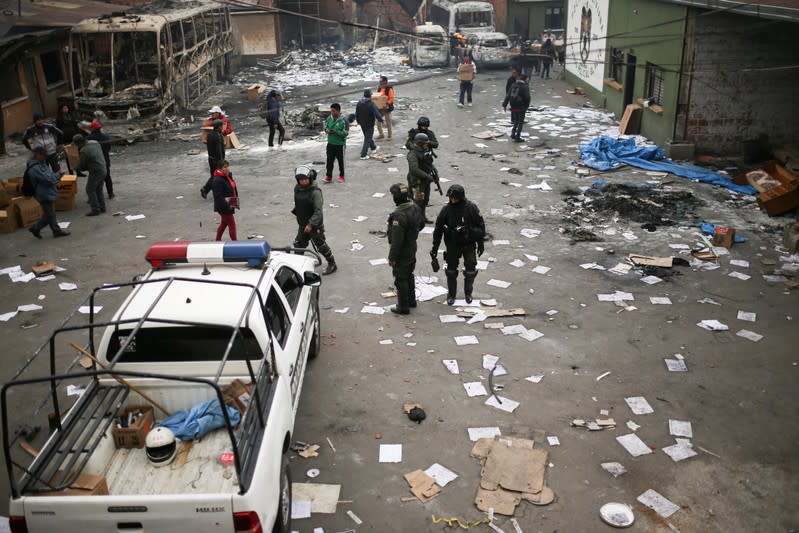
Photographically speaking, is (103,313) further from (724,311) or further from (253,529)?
(724,311)

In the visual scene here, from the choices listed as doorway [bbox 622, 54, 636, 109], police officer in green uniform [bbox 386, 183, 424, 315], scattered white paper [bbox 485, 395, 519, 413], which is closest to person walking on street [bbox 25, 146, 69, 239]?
police officer in green uniform [bbox 386, 183, 424, 315]

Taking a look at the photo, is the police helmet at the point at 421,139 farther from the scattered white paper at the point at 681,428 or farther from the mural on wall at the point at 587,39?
the mural on wall at the point at 587,39

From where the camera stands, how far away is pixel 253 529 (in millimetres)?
4020

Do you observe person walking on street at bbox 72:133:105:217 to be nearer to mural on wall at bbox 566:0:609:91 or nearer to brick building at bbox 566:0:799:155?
brick building at bbox 566:0:799:155

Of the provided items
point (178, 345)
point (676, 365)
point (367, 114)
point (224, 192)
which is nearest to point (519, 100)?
point (367, 114)

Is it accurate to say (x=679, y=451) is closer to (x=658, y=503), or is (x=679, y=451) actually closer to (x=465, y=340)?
(x=658, y=503)

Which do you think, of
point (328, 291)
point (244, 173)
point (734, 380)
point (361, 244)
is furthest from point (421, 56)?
point (734, 380)

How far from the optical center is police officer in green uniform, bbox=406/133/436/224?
10.8 m

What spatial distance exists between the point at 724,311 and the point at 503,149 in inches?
353

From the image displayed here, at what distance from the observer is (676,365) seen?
7262 mm

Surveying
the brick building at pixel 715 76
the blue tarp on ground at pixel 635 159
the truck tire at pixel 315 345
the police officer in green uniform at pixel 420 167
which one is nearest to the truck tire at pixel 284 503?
the truck tire at pixel 315 345

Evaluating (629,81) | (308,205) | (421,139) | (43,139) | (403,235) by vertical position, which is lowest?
(403,235)

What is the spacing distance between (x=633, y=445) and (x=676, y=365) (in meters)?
1.65

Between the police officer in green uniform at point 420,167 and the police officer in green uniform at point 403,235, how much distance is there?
269 cm
